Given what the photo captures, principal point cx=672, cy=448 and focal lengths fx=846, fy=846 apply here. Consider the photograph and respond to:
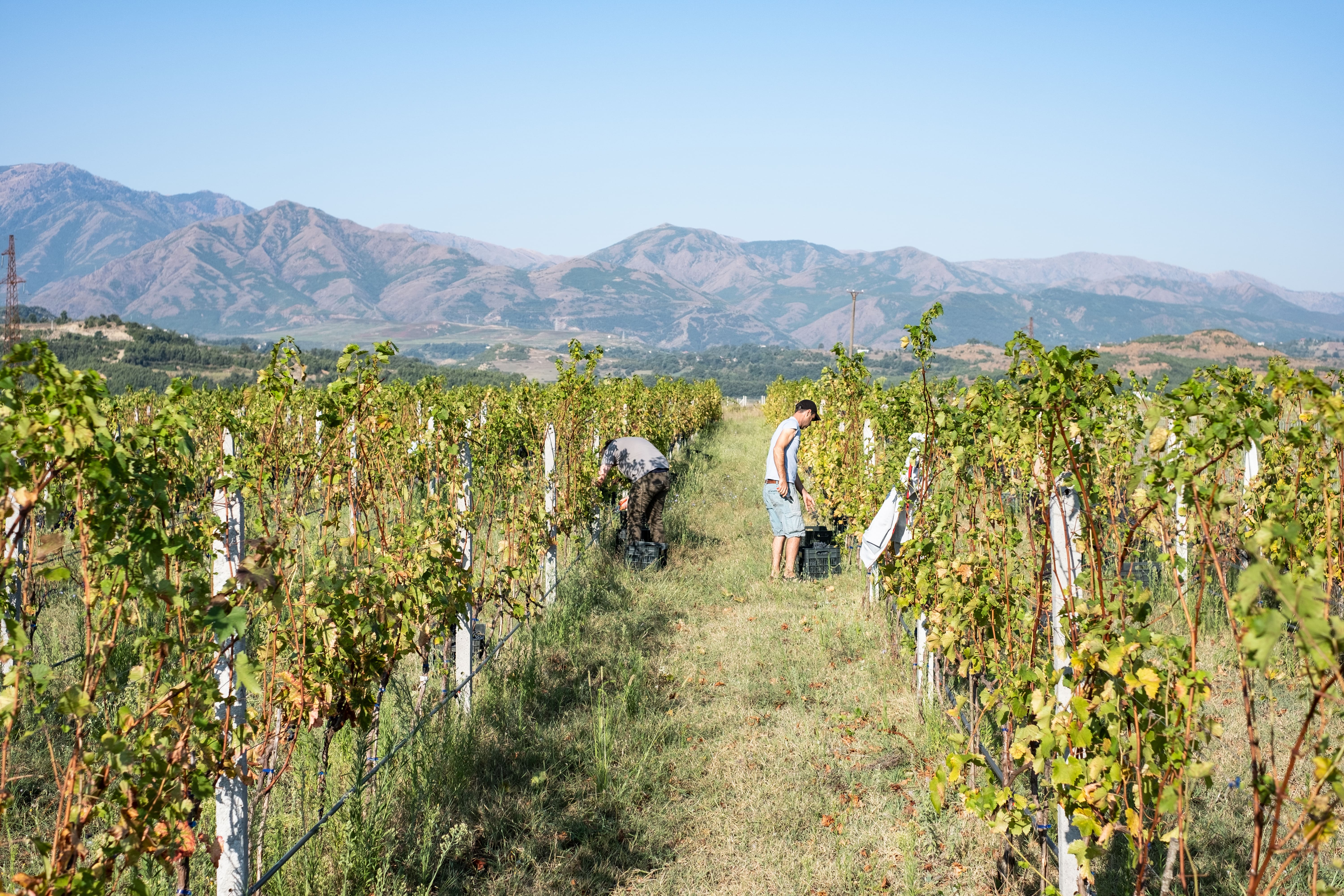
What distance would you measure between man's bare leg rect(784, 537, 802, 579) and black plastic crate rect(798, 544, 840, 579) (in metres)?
0.18

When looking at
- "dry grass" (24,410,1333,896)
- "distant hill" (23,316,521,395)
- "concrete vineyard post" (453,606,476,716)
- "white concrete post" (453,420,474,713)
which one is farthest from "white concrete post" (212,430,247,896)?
"distant hill" (23,316,521,395)

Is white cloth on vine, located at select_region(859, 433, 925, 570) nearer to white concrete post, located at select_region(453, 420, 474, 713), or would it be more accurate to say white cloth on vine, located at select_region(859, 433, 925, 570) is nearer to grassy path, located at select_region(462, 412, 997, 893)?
grassy path, located at select_region(462, 412, 997, 893)

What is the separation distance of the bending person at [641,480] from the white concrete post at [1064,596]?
4908 mm

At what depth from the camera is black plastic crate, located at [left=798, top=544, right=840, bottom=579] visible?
7.37 metres

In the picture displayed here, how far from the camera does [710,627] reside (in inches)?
238

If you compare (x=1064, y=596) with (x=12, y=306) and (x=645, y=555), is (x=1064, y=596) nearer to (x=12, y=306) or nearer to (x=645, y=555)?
(x=645, y=555)

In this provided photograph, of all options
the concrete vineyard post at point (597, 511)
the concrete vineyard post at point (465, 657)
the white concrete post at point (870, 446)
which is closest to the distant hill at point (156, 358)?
the concrete vineyard post at point (597, 511)

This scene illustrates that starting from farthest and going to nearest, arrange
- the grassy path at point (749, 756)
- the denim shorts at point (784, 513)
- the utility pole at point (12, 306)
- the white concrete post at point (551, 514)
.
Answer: the utility pole at point (12, 306)
the denim shorts at point (784, 513)
the white concrete post at point (551, 514)
the grassy path at point (749, 756)

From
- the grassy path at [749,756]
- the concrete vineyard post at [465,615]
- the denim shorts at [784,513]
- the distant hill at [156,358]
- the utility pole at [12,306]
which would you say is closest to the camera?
the grassy path at [749,756]

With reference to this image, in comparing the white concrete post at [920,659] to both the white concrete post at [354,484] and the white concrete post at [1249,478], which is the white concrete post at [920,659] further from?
the white concrete post at [354,484]

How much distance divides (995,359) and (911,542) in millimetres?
159683

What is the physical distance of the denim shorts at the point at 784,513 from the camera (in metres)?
6.97

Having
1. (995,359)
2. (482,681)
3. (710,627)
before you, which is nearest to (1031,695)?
(482,681)

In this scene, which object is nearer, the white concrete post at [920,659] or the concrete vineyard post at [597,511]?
the white concrete post at [920,659]
